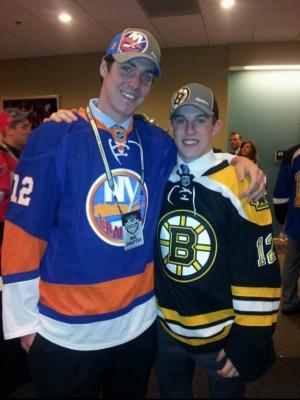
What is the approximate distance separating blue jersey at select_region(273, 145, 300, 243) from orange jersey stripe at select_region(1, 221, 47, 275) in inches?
98.1

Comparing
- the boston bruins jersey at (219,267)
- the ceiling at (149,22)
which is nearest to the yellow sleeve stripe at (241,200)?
the boston bruins jersey at (219,267)

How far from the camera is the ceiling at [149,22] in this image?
4.21 m

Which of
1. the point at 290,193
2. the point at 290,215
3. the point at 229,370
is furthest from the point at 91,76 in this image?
the point at 229,370

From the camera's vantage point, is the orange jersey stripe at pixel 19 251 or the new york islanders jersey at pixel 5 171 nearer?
the orange jersey stripe at pixel 19 251

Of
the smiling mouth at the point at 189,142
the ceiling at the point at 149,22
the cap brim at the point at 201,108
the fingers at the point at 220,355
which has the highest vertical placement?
the ceiling at the point at 149,22

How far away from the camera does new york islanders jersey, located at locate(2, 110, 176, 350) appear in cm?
109

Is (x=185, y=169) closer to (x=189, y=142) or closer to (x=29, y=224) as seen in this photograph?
(x=189, y=142)

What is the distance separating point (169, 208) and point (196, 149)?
233 mm

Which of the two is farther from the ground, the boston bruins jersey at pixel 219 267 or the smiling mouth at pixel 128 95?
the smiling mouth at pixel 128 95

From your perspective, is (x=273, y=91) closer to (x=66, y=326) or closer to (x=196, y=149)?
→ (x=196, y=149)

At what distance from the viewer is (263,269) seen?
3.89ft

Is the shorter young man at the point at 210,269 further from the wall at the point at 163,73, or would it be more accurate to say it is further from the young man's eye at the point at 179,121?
the wall at the point at 163,73

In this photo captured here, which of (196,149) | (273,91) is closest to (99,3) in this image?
(273,91)

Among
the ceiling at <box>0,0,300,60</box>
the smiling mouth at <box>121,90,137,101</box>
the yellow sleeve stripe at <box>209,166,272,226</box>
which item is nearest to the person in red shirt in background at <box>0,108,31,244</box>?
the ceiling at <box>0,0,300,60</box>
